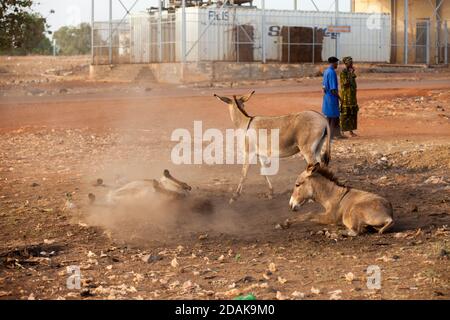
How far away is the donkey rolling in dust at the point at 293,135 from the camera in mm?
12109

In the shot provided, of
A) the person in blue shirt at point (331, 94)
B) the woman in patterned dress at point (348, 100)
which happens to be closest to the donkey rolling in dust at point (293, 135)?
the person in blue shirt at point (331, 94)

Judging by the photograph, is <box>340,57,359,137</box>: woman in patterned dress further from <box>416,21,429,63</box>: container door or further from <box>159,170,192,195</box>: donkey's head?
<box>416,21,429,63</box>: container door

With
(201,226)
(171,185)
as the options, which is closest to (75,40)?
(171,185)

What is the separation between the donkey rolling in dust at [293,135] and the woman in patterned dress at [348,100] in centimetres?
658

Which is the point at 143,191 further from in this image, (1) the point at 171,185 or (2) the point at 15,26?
(2) the point at 15,26

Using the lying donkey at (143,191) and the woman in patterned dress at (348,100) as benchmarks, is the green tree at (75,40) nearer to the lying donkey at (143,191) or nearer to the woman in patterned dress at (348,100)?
the woman in patterned dress at (348,100)

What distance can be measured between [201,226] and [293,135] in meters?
2.46

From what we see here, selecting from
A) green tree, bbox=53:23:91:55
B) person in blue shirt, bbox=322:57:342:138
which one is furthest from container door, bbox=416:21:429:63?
green tree, bbox=53:23:91:55

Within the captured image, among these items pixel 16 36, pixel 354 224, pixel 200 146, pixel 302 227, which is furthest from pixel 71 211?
pixel 16 36

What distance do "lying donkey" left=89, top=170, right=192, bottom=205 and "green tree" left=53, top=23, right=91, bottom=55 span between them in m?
79.7

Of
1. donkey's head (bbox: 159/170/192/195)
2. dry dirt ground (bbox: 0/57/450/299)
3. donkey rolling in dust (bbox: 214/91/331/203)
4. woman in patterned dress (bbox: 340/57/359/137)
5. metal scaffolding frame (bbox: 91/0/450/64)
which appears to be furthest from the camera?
metal scaffolding frame (bbox: 91/0/450/64)

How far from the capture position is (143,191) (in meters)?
11.2

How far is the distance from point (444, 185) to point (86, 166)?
6701 millimetres

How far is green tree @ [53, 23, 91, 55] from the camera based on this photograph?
91000mm
